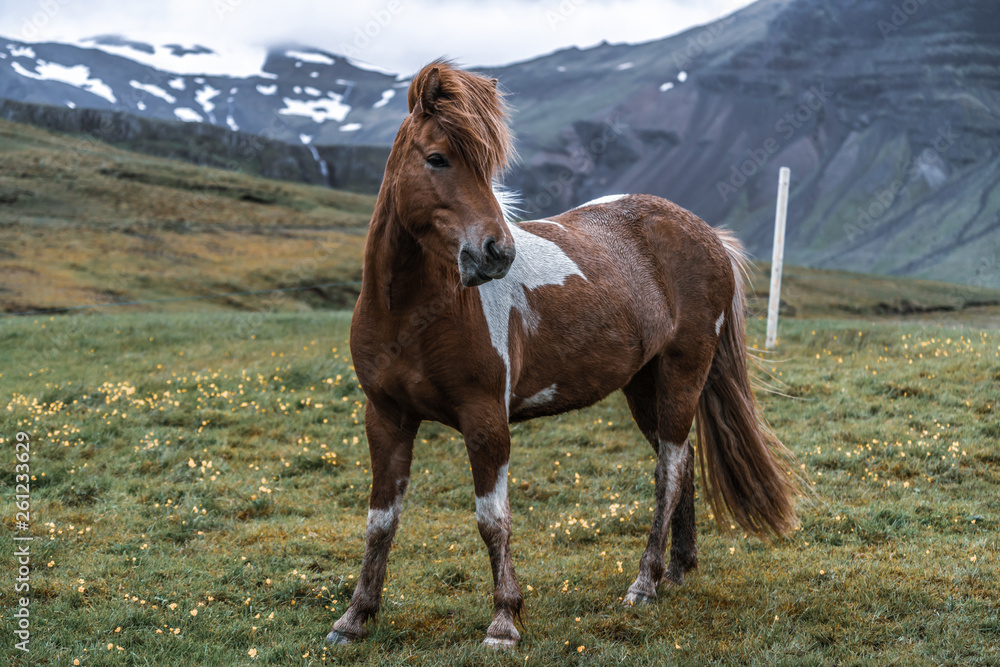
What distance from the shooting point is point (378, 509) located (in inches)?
182

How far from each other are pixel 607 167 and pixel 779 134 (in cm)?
3192

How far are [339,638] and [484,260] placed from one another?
2.69 metres

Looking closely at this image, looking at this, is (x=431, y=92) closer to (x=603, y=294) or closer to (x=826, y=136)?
→ (x=603, y=294)

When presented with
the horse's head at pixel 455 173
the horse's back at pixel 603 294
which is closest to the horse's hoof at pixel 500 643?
the horse's back at pixel 603 294

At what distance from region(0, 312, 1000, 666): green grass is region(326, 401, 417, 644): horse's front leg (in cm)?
16

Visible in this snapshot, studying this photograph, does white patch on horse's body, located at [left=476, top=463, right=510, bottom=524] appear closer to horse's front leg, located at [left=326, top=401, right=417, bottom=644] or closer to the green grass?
horse's front leg, located at [left=326, top=401, right=417, bottom=644]

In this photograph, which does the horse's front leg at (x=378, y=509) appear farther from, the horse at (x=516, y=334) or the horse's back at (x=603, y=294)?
the horse's back at (x=603, y=294)

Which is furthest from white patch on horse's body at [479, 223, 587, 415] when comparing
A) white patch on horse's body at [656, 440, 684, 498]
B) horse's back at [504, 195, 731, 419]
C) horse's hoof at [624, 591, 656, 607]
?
horse's hoof at [624, 591, 656, 607]

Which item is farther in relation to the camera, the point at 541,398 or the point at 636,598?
the point at 636,598

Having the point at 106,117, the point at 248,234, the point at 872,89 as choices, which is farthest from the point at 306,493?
the point at 872,89

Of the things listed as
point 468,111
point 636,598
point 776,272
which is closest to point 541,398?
point 636,598

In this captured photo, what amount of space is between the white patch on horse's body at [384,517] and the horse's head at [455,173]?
5.79ft

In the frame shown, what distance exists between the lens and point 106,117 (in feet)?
351

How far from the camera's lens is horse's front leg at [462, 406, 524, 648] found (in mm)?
4195
